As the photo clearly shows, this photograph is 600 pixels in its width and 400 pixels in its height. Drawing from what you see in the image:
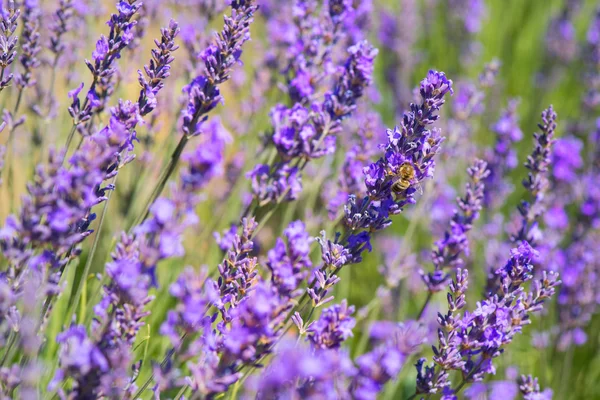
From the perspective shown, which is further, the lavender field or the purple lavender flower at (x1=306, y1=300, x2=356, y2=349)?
the purple lavender flower at (x1=306, y1=300, x2=356, y2=349)

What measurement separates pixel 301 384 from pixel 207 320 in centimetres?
35

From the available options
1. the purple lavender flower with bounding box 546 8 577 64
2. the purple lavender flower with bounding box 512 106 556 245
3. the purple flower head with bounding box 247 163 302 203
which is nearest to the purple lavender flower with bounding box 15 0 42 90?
the purple flower head with bounding box 247 163 302 203

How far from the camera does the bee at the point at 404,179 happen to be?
1918 millimetres

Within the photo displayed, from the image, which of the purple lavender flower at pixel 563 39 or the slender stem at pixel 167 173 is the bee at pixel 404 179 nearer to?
the slender stem at pixel 167 173

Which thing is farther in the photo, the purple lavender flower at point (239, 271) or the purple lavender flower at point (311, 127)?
the purple lavender flower at point (311, 127)

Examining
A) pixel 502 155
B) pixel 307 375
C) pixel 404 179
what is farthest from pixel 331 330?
pixel 502 155

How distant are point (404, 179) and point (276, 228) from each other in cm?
286

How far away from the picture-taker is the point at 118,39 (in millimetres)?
2012

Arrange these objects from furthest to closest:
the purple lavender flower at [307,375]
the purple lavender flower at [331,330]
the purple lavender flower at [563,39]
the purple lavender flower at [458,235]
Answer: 1. the purple lavender flower at [563,39]
2. the purple lavender flower at [458,235]
3. the purple lavender flower at [331,330]
4. the purple lavender flower at [307,375]

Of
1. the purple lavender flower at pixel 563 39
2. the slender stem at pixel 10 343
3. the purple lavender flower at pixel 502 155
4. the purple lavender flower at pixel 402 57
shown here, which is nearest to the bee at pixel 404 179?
the slender stem at pixel 10 343

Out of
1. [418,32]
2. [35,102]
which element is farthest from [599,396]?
[418,32]

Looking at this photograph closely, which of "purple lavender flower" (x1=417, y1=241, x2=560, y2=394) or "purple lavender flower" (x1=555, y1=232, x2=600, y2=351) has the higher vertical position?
"purple lavender flower" (x1=555, y1=232, x2=600, y2=351)

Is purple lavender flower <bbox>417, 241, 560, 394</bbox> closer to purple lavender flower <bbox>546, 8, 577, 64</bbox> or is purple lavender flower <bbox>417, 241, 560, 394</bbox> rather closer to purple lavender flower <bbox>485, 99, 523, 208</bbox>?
purple lavender flower <bbox>485, 99, 523, 208</bbox>

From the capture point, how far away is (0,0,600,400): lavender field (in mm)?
1512
